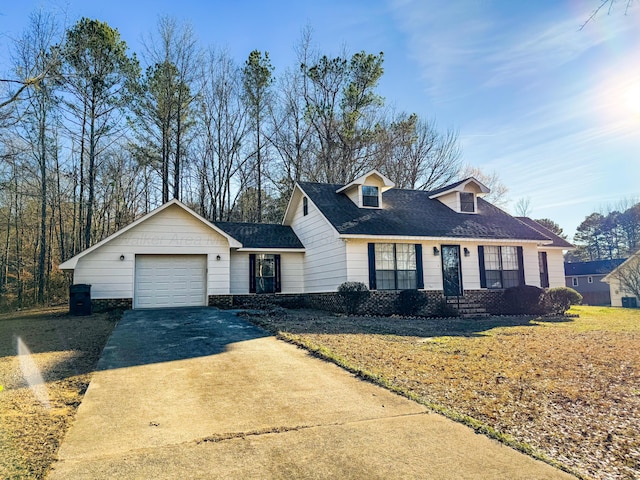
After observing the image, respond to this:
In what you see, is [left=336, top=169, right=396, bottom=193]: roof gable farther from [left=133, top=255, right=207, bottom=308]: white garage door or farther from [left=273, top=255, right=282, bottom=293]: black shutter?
[left=133, top=255, right=207, bottom=308]: white garage door

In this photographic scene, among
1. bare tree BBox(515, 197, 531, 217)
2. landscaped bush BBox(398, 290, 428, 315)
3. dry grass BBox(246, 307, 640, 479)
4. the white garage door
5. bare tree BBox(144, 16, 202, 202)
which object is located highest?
bare tree BBox(144, 16, 202, 202)

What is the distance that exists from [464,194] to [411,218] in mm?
3658

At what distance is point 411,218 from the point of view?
1750 centimetres

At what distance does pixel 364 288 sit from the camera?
14977 mm

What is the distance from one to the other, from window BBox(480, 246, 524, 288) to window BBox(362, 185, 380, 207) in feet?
15.7

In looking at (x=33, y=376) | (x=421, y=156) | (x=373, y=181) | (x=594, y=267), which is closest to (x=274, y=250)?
(x=373, y=181)

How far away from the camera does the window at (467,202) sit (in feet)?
63.6

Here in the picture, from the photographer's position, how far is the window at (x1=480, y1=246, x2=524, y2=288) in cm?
1725

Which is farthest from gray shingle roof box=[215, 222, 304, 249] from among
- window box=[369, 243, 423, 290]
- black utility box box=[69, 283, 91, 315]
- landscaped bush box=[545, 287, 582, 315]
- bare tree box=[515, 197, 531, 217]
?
bare tree box=[515, 197, 531, 217]

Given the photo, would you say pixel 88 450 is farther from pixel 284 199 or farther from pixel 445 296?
pixel 284 199

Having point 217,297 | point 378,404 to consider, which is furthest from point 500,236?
point 378,404

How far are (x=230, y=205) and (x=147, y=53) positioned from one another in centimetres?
964

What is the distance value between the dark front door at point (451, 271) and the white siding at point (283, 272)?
19.7ft

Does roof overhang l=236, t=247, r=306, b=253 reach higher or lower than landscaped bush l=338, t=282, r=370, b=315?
higher
